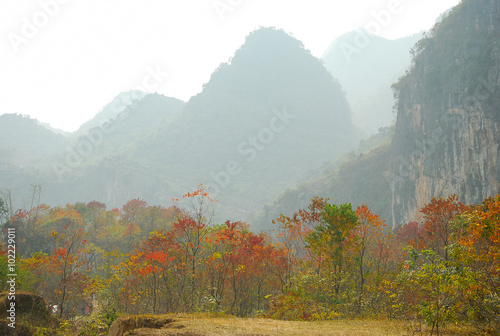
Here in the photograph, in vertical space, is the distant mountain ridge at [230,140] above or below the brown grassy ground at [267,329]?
above

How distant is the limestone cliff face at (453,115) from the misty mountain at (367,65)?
101 metres

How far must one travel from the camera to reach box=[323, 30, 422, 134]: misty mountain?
141188mm

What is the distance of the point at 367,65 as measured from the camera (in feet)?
584

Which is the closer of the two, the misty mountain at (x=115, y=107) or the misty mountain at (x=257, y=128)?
the misty mountain at (x=257, y=128)

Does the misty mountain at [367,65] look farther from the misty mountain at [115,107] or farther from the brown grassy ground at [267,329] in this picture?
the brown grassy ground at [267,329]

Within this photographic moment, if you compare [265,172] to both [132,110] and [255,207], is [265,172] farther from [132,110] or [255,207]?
[132,110]

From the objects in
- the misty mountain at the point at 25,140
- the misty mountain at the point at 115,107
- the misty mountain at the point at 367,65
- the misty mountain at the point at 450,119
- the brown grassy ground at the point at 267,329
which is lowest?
the brown grassy ground at the point at 267,329

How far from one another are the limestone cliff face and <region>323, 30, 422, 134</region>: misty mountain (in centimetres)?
10092

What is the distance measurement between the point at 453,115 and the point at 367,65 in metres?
164

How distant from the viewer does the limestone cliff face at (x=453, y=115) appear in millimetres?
24516


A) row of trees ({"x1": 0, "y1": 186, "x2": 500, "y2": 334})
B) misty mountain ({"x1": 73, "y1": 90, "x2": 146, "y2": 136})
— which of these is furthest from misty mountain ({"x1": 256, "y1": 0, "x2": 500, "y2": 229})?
misty mountain ({"x1": 73, "y1": 90, "x2": 146, "y2": 136})

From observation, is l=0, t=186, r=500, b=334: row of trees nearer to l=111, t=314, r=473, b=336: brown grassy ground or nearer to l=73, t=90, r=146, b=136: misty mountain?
l=111, t=314, r=473, b=336: brown grassy ground

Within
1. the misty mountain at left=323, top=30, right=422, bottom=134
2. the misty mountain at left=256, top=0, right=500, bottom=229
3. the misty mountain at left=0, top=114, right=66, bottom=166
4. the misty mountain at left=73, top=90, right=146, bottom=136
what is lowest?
the misty mountain at left=256, top=0, right=500, bottom=229

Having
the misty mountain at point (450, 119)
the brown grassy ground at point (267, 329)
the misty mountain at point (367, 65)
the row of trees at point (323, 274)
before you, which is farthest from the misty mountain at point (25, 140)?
the brown grassy ground at point (267, 329)
